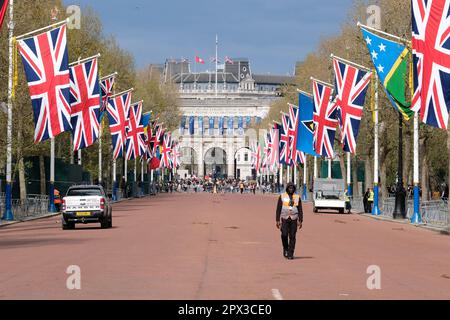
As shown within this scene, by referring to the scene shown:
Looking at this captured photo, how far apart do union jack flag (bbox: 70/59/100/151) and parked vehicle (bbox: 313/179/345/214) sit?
14743 millimetres

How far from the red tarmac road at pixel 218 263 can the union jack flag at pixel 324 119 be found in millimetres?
22230

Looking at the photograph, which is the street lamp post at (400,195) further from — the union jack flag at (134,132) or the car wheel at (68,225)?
the union jack flag at (134,132)

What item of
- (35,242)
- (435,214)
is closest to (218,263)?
(35,242)

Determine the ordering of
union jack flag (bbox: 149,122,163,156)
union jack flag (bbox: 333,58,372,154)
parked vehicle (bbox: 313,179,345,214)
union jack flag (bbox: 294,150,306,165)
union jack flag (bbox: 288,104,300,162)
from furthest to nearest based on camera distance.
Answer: union jack flag (bbox: 149,122,163,156), union jack flag (bbox: 294,150,306,165), union jack flag (bbox: 288,104,300,162), parked vehicle (bbox: 313,179,345,214), union jack flag (bbox: 333,58,372,154)

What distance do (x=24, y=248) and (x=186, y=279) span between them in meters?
10.8

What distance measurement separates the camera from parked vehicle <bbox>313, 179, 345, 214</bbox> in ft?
201

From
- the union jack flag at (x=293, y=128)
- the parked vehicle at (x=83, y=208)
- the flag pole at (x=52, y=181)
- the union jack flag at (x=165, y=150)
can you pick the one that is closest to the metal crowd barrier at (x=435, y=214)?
the parked vehicle at (x=83, y=208)

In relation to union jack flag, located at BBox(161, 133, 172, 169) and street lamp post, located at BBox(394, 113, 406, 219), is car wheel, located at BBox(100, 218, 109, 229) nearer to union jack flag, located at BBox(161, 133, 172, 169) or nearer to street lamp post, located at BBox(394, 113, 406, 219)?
street lamp post, located at BBox(394, 113, 406, 219)

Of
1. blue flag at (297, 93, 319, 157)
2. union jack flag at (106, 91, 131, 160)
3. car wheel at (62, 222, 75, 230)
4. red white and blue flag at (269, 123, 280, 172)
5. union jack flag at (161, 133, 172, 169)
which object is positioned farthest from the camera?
union jack flag at (161, 133, 172, 169)

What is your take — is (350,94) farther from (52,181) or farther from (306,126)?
(52,181)

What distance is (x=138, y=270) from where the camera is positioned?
66.1 feet

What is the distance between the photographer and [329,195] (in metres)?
61.6

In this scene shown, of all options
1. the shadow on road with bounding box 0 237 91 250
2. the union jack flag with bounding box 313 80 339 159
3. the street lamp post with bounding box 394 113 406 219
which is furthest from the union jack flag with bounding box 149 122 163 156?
the shadow on road with bounding box 0 237 91 250
